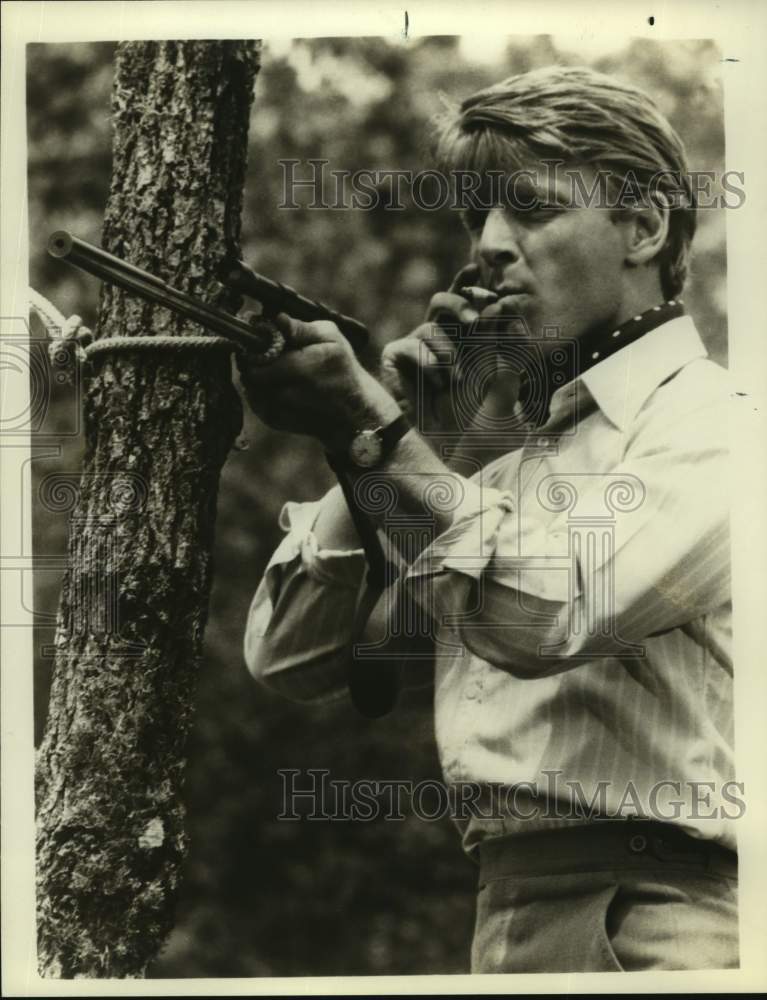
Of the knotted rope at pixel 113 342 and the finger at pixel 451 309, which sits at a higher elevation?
the finger at pixel 451 309

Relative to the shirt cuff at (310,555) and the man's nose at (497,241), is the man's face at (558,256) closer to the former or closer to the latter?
the man's nose at (497,241)

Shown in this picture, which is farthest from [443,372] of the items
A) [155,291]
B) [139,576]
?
[139,576]

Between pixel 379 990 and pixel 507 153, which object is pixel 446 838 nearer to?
pixel 379 990

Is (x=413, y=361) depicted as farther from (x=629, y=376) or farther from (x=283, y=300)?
(x=629, y=376)

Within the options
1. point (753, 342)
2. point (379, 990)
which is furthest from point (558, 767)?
point (753, 342)

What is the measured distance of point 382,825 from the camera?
2.78m

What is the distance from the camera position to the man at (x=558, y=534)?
2.70m

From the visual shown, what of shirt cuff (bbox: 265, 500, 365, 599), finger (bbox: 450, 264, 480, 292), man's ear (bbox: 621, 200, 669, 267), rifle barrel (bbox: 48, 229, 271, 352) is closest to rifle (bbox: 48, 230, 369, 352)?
rifle barrel (bbox: 48, 229, 271, 352)

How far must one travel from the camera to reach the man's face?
9.12 feet

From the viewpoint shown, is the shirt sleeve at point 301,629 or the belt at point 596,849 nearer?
the belt at point 596,849

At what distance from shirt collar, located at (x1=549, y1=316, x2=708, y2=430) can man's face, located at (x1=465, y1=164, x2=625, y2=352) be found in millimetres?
87

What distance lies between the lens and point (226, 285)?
2746 mm

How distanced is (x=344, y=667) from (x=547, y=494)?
1.92 ft

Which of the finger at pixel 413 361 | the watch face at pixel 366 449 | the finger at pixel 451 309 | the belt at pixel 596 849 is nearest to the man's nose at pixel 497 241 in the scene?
the finger at pixel 451 309
